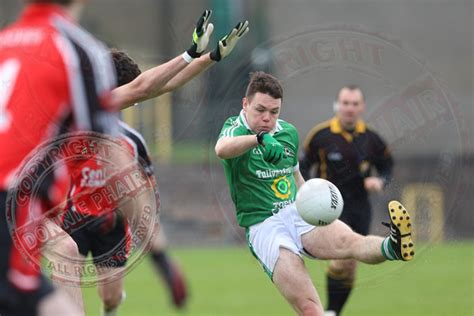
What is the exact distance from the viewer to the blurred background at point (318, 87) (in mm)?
10781

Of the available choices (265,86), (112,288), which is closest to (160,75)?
(265,86)

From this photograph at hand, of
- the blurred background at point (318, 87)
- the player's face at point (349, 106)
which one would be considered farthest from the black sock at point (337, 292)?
the player's face at point (349, 106)

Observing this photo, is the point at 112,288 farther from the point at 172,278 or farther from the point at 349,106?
the point at 349,106

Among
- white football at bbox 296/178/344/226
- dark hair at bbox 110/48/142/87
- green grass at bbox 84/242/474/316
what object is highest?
dark hair at bbox 110/48/142/87

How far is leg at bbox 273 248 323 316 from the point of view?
23.9 feet

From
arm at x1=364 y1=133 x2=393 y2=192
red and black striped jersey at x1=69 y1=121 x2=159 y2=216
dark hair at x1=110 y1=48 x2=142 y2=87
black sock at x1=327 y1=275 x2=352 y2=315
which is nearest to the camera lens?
dark hair at x1=110 y1=48 x2=142 y2=87

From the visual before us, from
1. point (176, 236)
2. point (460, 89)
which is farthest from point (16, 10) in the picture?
point (460, 89)

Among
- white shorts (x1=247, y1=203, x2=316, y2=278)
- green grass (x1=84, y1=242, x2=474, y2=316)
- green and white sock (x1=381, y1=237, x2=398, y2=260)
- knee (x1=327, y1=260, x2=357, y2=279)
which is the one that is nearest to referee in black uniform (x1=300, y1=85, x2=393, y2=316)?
knee (x1=327, y1=260, x2=357, y2=279)

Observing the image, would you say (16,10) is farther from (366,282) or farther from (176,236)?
(366,282)

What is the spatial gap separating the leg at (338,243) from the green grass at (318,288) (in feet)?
2.37

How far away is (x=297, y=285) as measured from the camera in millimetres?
7309

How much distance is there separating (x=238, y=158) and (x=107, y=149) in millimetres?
1056

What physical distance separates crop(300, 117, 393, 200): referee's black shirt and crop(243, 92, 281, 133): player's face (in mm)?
3122

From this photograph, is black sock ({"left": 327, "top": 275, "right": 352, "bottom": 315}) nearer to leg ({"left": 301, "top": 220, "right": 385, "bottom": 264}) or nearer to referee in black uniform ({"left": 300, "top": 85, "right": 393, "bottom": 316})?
referee in black uniform ({"left": 300, "top": 85, "right": 393, "bottom": 316})
